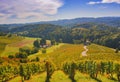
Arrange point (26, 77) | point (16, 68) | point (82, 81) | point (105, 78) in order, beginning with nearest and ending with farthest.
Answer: point (82, 81), point (105, 78), point (26, 77), point (16, 68)

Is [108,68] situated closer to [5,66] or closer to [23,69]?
[23,69]

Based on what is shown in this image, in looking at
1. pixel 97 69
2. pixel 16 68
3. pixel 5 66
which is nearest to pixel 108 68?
pixel 97 69

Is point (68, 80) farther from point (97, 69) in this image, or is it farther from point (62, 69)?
point (62, 69)

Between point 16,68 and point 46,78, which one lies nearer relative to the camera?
point 46,78

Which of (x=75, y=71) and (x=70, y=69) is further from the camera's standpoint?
(x=75, y=71)

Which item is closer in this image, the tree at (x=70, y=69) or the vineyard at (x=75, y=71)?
the vineyard at (x=75, y=71)

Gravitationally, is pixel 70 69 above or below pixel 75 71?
above

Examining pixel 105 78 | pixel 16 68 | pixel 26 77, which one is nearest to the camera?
pixel 105 78

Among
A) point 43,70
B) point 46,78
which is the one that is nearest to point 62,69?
point 43,70

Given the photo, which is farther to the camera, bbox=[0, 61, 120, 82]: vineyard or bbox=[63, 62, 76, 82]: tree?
bbox=[63, 62, 76, 82]: tree
